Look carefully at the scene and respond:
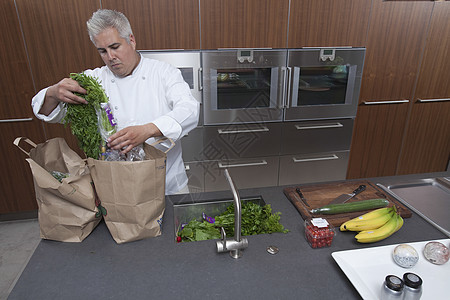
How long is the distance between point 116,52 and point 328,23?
5.65 ft

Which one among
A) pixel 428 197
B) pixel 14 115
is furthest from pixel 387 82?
pixel 14 115

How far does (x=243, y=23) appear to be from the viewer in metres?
2.27

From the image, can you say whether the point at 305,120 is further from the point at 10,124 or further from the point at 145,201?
the point at 10,124

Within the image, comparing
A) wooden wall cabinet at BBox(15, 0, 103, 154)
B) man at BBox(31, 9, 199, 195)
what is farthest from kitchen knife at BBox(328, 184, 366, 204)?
wooden wall cabinet at BBox(15, 0, 103, 154)

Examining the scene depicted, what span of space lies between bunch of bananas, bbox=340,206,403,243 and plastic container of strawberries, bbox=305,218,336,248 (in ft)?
0.30

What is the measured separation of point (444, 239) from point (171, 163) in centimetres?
120

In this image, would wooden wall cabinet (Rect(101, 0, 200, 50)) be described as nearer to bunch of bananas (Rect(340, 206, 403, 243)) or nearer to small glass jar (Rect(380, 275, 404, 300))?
bunch of bananas (Rect(340, 206, 403, 243))

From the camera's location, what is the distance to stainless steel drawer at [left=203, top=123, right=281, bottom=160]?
8.21ft

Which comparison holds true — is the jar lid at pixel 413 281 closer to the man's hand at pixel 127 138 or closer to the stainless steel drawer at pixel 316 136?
the man's hand at pixel 127 138

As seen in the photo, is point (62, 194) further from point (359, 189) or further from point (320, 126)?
point (320, 126)

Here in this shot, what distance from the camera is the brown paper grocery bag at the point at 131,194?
3.12ft

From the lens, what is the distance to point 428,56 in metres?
2.61

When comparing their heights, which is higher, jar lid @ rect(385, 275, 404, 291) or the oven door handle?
jar lid @ rect(385, 275, 404, 291)

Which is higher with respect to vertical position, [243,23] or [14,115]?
[243,23]
